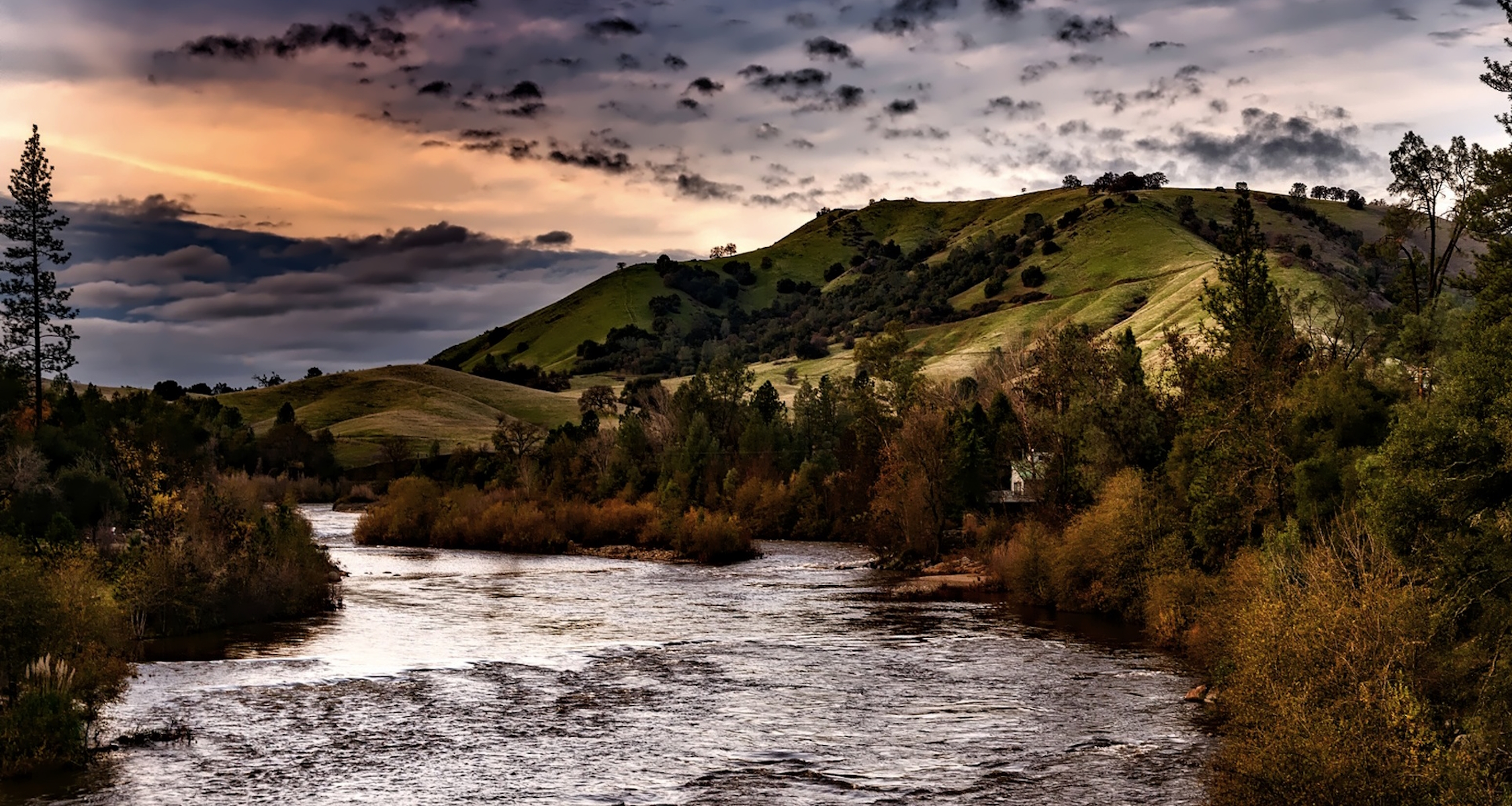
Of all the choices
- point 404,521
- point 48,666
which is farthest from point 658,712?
point 404,521

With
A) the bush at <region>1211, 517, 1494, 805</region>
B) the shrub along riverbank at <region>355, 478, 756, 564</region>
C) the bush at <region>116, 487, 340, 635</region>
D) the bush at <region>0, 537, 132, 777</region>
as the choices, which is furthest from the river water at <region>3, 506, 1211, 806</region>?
the shrub along riverbank at <region>355, 478, 756, 564</region>

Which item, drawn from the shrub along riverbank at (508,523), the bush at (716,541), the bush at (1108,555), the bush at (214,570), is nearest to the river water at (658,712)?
the bush at (214,570)

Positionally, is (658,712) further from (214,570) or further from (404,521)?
(404,521)

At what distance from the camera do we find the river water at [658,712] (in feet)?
95.2

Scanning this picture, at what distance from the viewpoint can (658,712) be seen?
37.9 m

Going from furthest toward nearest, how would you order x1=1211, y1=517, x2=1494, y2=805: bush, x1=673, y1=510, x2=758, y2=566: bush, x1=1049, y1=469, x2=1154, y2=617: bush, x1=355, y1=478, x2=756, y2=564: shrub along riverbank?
x1=355, y1=478, x2=756, y2=564: shrub along riverbank < x1=673, y1=510, x2=758, y2=566: bush < x1=1049, y1=469, x2=1154, y2=617: bush < x1=1211, y1=517, x2=1494, y2=805: bush

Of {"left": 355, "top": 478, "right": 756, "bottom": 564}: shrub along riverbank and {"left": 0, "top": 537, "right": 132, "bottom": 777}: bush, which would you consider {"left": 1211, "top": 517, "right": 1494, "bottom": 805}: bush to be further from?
{"left": 355, "top": 478, "right": 756, "bottom": 564}: shrub along riverbank

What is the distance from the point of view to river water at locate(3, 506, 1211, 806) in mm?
29031

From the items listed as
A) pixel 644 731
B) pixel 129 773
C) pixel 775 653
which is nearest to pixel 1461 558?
→ pixel 644 731

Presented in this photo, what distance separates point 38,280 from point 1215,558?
252 ft

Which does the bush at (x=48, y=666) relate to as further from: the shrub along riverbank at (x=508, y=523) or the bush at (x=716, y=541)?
the shrub along riverbank at (x=508, y=523)

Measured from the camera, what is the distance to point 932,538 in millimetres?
83875

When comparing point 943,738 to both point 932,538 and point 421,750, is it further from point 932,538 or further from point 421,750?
point 932,538

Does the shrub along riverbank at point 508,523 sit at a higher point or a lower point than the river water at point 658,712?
higher
